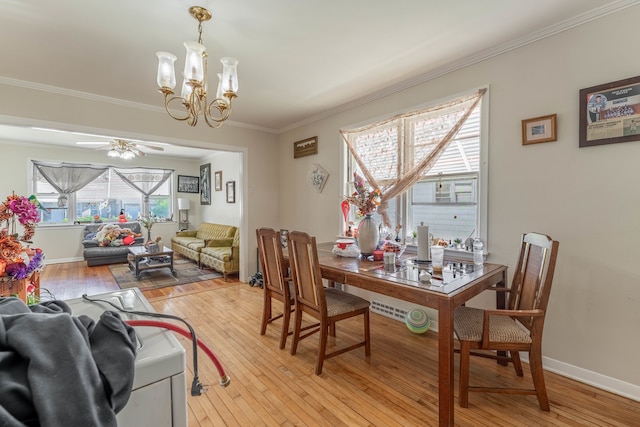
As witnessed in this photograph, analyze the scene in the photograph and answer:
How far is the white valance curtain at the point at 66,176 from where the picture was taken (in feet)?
19.3

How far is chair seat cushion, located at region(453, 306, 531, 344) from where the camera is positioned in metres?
1.70

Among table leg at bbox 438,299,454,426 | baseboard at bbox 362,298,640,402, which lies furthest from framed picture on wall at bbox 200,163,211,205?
baseboard at bbox 362,298,640,402

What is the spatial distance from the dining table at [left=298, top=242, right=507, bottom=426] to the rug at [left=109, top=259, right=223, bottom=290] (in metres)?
3.09

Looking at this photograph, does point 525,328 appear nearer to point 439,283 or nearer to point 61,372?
point 439,283

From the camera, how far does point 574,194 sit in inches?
81.0

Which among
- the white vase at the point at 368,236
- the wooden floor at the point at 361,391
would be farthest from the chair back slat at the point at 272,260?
the white vase at the point at 368,236

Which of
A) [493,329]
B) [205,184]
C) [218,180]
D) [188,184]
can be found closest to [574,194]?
[493,329]

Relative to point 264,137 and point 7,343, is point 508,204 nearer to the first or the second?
point 7,343

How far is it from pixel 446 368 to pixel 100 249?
6.60 m

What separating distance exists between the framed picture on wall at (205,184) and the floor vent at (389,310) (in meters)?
5.48

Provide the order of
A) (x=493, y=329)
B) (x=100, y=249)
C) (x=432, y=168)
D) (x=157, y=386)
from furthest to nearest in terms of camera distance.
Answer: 1. (x=100, y=249)
2. (x=432, y=168)
3. (x=493, y=329)
4. (x=157, y=386)

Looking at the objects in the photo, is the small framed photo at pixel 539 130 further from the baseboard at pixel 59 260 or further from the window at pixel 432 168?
the baseboard at pixel 59 260

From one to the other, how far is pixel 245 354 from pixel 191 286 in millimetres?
2389

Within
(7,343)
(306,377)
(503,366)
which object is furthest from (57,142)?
(503,366)
